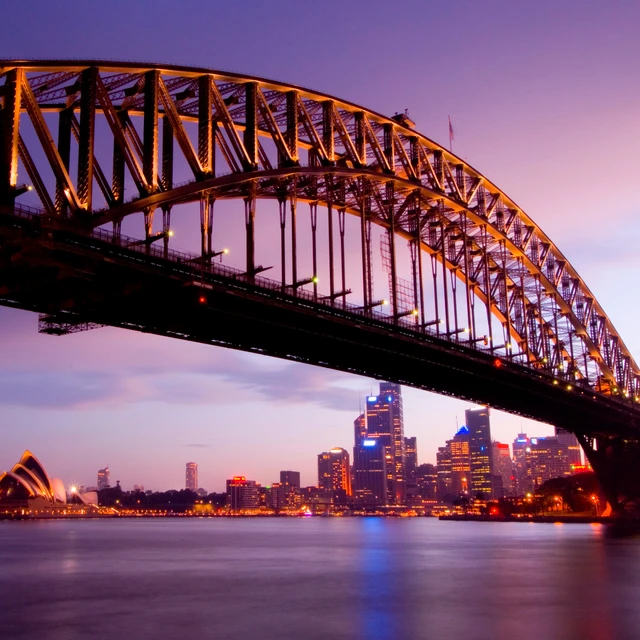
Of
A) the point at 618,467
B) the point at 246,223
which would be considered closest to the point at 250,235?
the point at 246,223

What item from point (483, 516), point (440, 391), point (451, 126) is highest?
point (451, 126)

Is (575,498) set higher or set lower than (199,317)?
lower

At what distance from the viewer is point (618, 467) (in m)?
96.9

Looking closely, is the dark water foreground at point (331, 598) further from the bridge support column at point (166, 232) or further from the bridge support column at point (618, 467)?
the bridge support column at point (618, 467)

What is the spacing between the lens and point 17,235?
3081 cm

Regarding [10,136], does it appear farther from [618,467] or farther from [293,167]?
[618,467]

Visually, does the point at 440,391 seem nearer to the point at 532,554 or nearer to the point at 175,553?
the point at 532,554

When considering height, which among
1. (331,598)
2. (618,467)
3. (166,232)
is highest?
(166,232)

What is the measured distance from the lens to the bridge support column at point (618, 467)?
95.6m

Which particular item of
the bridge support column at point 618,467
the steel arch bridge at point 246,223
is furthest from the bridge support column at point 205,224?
the bridge support column at point 618,467

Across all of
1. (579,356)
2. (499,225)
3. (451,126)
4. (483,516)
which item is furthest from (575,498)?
(451,126)

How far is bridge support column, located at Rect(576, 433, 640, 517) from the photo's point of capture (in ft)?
314

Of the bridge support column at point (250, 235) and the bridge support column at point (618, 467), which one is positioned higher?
the bridge support column at point (250, 235)

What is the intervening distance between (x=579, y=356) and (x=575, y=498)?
184ft
